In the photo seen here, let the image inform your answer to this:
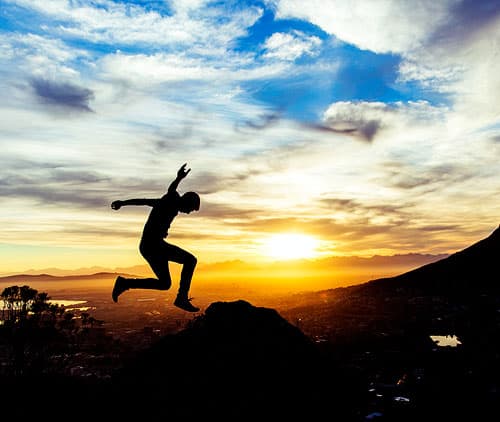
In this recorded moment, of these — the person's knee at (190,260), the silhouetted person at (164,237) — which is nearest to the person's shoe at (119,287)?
the silhouetted person at (164,237)

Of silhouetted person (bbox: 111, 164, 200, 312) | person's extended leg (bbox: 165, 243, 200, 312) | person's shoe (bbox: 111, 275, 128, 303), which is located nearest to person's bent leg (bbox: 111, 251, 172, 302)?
silhouetted person (bbox: 111, 164, 200, 312)

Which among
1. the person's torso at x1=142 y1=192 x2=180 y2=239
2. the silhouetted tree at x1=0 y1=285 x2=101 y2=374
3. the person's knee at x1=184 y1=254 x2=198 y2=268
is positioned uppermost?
the person's torso at x1=142 y1=192 x2=180 y2=239

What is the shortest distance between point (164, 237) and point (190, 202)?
1.30m

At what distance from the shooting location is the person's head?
462 inches

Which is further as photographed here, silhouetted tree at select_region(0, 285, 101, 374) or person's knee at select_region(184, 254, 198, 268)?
silhouetted tree at select_region(0, 285, 101, 374)

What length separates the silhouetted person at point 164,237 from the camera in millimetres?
11797

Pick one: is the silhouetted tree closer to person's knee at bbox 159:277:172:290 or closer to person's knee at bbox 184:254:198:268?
person's knee at bbox 159:277:172:290

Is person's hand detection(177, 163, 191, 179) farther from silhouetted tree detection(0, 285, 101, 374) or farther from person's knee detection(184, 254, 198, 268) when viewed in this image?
silhouetted tree detection(0, 285, 101, 374)

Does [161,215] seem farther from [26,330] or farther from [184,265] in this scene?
[26,330]

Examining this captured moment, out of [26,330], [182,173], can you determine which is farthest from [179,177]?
[26,330]

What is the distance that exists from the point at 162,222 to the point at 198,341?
3269mm

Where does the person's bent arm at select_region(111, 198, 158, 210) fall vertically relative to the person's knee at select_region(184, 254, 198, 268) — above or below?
above

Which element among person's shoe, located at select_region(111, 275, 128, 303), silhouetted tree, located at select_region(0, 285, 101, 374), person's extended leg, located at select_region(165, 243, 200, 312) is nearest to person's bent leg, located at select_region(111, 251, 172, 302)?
person's extended leg, located at select_region(165, 243, 200, 312)

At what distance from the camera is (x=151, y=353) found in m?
11.2
